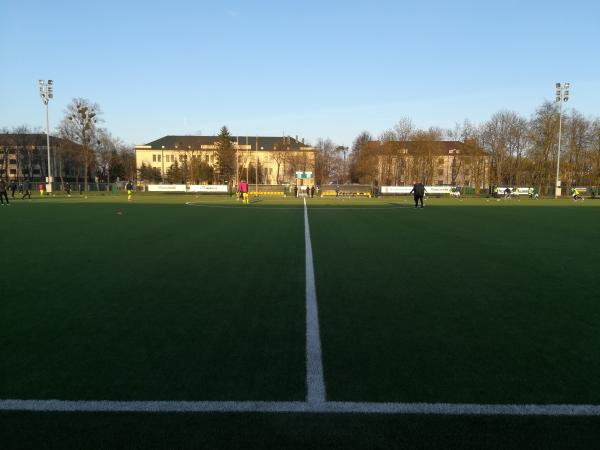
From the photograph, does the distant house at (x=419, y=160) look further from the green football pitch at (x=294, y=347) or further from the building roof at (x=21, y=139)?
the building roof at (x=21, y=139)

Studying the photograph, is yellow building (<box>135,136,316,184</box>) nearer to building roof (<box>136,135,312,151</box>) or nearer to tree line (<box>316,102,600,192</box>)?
building roof (<box>136,135,312,151</box>)

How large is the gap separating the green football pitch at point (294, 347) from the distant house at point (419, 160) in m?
65.5

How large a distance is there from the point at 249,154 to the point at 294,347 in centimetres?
11779

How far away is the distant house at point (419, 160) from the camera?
231 feet

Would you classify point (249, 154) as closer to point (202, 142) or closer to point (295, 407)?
point (202, 142)

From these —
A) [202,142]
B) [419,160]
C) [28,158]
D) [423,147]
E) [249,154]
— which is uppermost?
[202,142]

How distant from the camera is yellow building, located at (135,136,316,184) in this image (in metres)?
110

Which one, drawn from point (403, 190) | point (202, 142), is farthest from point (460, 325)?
point (202, 142)

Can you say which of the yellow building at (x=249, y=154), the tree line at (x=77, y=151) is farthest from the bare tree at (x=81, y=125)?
the yellow building at (x=249, y=154)

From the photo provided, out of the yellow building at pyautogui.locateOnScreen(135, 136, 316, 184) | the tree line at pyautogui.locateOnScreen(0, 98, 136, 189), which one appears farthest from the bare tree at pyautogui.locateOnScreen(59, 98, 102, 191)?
the yellow building at pyautogui.locateOnScreen(135, 136, 316, 184)

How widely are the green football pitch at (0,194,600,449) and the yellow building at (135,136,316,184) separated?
322ft

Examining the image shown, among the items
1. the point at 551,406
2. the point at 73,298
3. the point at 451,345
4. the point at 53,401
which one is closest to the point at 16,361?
the point at 53,401

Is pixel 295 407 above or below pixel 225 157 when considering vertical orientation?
below

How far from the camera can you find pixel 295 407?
3.22m
